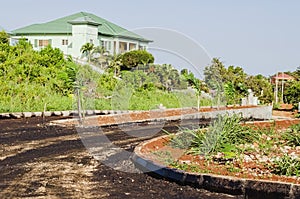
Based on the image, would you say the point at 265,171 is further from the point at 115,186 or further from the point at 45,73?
the point at 45,73

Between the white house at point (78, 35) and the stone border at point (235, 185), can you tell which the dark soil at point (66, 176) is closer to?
the stone border at point (235, 185)

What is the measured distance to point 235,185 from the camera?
5.66 m

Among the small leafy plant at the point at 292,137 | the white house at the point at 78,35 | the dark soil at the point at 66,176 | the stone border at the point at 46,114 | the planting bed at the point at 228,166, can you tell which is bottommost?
the dark soil at the point at 66,176

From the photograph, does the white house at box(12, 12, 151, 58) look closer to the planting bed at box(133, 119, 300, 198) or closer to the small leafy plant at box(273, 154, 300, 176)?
the planting bed at box(133, 119, 300, 198)

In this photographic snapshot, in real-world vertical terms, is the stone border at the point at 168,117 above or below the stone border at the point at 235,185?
above

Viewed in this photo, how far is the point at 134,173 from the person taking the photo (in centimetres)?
670

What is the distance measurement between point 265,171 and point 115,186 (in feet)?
6.20

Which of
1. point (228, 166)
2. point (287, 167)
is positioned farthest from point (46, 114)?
point (287, 167)

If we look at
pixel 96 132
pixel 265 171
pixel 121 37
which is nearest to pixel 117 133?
pixel 96 132

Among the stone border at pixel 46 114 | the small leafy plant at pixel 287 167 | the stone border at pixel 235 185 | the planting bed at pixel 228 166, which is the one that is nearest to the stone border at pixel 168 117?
the stone border at pixel 46 114

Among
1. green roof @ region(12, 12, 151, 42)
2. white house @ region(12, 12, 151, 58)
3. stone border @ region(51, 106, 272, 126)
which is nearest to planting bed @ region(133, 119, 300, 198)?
stone border @ region(51, 106, 272, 126)

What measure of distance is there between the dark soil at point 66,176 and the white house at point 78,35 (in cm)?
2577

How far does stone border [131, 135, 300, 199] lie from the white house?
28.3 meters

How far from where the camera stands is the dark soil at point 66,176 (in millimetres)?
5520
